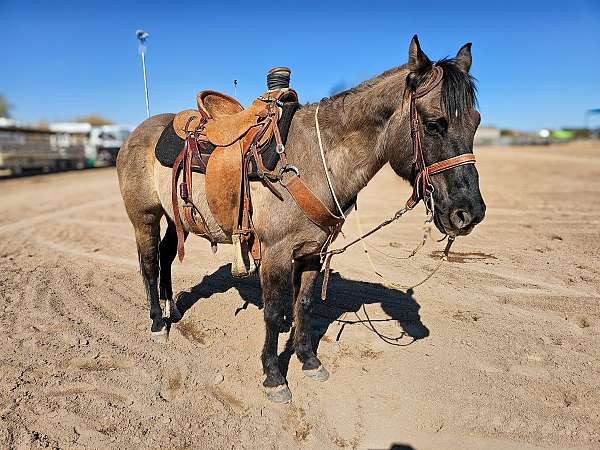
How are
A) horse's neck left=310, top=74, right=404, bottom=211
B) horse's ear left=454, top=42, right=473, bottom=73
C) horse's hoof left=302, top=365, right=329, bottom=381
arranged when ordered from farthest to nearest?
horse's hoof left=302, top=365, right=329, bottom=381, horse's neck left=310, top=74, right=404, bottom=211, horse's ear left=454, top=42, right=473, bottom=73

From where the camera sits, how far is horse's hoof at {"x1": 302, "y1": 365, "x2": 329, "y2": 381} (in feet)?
11.0

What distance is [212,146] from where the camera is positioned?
326 centimetres

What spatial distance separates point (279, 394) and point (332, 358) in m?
0.74

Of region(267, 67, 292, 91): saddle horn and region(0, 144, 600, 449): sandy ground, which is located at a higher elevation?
region(267, 67, 292, 91): saddle horn

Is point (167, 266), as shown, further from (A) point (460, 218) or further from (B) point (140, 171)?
(A) point (460, 218)

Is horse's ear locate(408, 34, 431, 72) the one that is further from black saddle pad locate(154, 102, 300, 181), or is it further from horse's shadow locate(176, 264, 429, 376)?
horse's shadow locate(176, 264, 429, 376)

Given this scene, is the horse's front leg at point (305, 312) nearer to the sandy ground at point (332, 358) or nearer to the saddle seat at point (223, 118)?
the sandy ground at point (332, 358)

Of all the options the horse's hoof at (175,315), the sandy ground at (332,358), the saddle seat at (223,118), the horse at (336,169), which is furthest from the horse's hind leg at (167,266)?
the saddle seat at (223,118)

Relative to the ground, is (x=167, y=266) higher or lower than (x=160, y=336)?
higher

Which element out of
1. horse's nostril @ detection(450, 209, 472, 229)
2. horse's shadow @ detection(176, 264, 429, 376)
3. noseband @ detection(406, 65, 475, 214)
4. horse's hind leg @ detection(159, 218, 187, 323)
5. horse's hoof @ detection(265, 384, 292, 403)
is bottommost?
horse's hoof @ detection(265, 384, 292, 403)

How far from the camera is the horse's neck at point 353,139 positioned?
2676 mm

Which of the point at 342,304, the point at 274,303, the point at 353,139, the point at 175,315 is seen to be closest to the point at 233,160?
the point at 353,139

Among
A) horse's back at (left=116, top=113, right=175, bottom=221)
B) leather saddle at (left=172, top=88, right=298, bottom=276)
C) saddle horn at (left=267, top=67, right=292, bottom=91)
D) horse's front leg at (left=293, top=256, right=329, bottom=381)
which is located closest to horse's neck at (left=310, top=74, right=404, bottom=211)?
leather saddle at (left=172, top=88, right=298, bottom=276)

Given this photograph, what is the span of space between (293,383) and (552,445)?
1.90 meters
